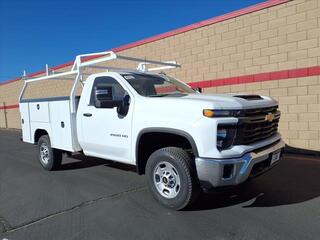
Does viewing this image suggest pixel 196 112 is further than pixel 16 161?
No

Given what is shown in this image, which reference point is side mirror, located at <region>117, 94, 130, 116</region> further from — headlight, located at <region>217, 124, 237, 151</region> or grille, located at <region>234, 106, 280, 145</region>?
grille, located at <region>234, 106, 280, 145</region>

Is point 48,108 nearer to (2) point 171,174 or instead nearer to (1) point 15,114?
(2) point 171,174

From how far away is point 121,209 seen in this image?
4777 millimetres

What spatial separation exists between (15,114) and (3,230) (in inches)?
924

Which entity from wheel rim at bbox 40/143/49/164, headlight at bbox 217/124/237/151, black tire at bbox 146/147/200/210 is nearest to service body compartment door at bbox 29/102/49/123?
wheel rim at bbox 40/143/49/164

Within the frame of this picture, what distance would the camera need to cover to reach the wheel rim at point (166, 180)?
4524mm

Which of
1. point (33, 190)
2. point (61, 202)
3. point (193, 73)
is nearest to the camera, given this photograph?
point (61, 202)

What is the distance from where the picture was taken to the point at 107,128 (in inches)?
219

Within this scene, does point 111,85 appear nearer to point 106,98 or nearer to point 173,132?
point 106,98

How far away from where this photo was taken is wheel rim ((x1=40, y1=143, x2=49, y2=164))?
7.55m

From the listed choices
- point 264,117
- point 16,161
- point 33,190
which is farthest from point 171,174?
point 16,161

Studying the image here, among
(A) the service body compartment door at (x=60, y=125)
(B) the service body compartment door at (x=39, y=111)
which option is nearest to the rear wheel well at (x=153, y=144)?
(A) the service body compartment door at (x=60, y=125)

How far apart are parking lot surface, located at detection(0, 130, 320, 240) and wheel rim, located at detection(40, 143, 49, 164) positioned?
0.72 metres

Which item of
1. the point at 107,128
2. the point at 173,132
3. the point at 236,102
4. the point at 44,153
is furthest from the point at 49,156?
the point at 236,102
